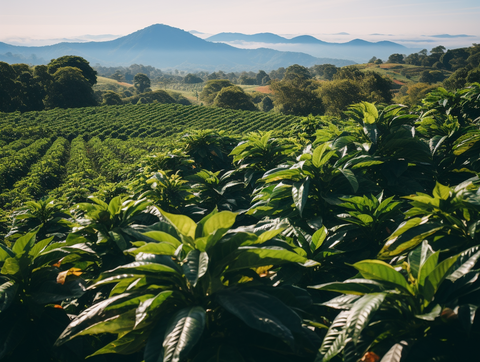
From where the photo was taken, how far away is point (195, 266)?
3.74 feet

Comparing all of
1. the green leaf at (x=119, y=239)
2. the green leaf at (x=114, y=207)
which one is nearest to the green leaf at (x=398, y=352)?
the green leaf at (x=119, y=239)

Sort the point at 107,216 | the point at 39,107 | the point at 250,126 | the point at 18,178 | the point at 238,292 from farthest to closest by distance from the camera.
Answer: the point at 39,107 < the point at 250,126 < the point at 18,178 < the point at 107,216 < the point at 238,292

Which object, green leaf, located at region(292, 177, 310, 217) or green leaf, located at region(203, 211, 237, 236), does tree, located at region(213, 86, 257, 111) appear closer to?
green leaf, located at region(292, 177, 310, 217)

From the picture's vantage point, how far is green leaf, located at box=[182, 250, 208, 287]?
1.08 meters

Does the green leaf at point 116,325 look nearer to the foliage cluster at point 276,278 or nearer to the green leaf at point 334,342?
the foliage cluster at point 276,278

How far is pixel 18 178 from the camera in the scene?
16812mm

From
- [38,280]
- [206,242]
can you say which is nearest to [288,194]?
[206,242]

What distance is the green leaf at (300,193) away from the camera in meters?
1.87

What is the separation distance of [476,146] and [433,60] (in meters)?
113

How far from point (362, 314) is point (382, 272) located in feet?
0.66

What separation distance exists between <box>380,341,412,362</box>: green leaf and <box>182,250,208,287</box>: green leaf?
2.34 feet

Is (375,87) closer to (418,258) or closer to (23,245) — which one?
(418,258)

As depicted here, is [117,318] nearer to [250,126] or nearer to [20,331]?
[20,331]

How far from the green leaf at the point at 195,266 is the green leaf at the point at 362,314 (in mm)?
563
